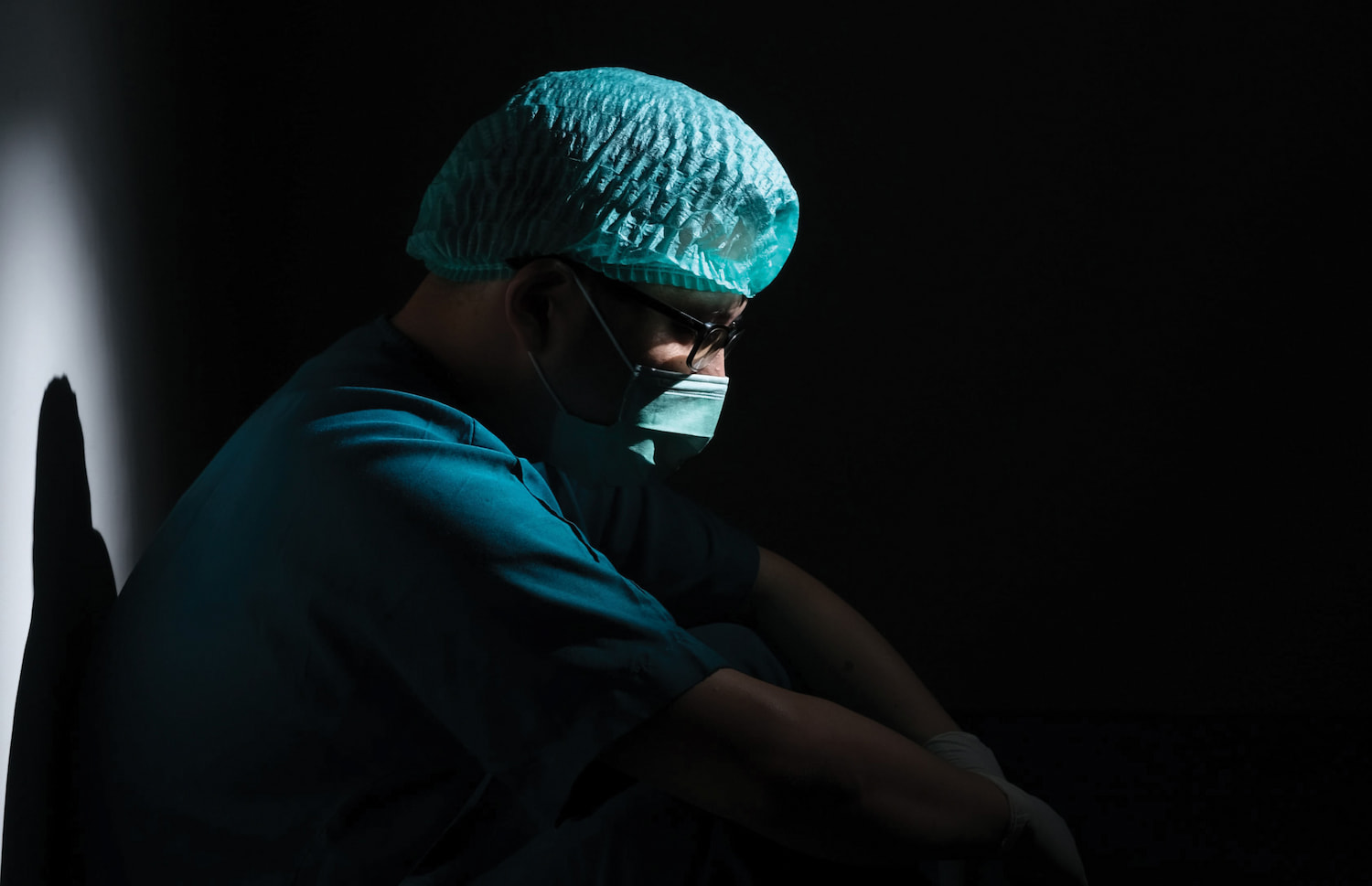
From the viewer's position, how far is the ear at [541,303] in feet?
3.18

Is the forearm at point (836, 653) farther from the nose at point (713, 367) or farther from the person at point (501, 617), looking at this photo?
the nose at point (713, 367)

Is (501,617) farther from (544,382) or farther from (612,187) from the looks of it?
(612,187)

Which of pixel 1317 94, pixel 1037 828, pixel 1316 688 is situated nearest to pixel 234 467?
pixel 1037 828

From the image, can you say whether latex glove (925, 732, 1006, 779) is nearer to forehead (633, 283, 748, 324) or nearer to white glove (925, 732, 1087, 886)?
white glove (925, 732, 1087, 886)

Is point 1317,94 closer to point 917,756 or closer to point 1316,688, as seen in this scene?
point 1316,688

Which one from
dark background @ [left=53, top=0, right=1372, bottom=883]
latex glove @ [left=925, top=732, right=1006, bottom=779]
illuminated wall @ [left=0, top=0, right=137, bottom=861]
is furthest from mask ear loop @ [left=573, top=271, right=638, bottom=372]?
dark background @ [left=53, top=0, right=1372, bottom=883]

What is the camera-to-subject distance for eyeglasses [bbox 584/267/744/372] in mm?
979

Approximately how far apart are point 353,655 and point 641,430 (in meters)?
0.36

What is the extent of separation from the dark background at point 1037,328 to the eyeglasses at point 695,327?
86 centimetres

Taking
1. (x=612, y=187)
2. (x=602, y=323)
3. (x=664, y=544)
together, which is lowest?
(x=664, y=544)

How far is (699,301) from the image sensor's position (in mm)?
1009

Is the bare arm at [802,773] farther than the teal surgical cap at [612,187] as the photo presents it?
No

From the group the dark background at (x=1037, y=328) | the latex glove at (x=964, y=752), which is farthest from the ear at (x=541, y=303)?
the dark background at (x=1037, y=328)

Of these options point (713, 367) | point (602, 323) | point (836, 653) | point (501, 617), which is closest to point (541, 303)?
point (602, 323)
